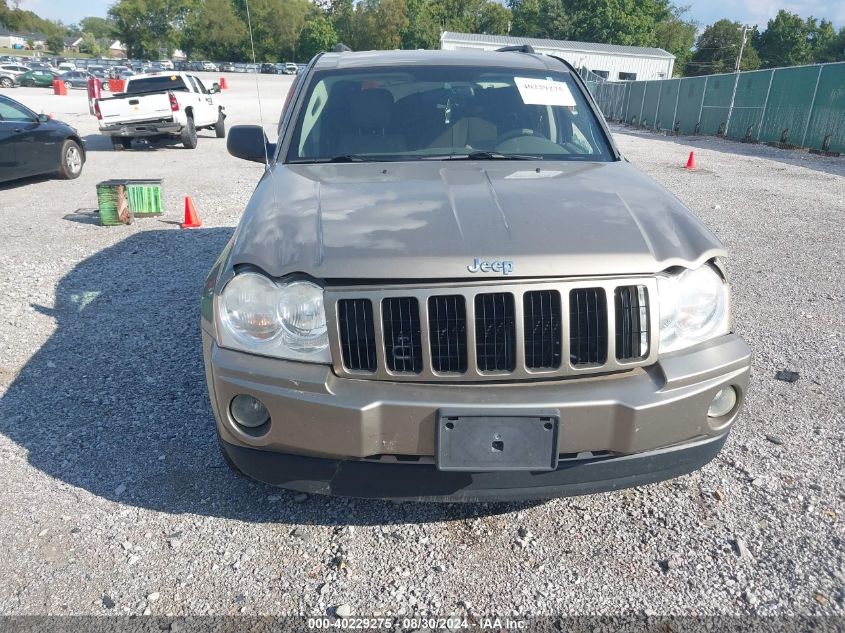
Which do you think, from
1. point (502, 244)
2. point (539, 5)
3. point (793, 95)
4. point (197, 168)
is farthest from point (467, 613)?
point (539, 5)

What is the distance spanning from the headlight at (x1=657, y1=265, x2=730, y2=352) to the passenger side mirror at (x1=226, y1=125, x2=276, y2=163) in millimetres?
2594

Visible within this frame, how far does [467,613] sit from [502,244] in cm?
131

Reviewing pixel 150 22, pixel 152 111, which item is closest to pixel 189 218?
pixel 152 111

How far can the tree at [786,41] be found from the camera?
77.4 m

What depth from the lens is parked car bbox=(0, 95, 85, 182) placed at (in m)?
9.79

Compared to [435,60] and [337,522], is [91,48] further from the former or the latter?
[337,522]

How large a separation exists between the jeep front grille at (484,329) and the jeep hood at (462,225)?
A: 0.06 meters

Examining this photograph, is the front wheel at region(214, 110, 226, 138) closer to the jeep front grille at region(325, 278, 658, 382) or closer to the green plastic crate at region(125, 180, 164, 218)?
the green plastic crate at region(125, 180, 164, 218)

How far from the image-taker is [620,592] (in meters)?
2.31

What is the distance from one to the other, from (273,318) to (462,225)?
784mm

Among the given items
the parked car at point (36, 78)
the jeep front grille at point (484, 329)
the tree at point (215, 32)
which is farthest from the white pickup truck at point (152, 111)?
the tree at point (215, 32)

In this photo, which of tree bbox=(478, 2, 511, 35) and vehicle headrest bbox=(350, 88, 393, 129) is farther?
tree bbox=(478, 2, 511, 35)

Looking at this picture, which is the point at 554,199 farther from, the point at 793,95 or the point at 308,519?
the point at 793,95

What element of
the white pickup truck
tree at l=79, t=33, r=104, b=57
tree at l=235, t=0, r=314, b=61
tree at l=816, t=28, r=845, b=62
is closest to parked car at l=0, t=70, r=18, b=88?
tree at l=235, t=0, r=314, b=61
